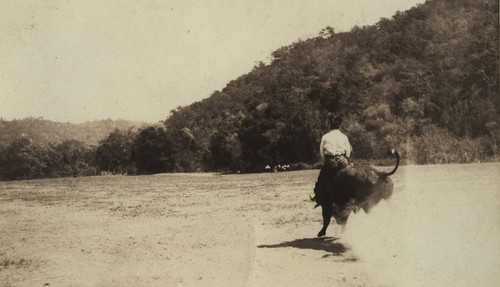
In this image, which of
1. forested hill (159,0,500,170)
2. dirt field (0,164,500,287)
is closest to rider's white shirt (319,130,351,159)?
dirt field (0,164,500,287)

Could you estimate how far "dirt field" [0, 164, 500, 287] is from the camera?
684 cm

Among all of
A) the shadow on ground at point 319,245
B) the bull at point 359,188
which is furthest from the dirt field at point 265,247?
the bull at point 359,188

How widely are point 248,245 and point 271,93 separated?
103ft

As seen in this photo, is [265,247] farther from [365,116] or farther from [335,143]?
[365,116]

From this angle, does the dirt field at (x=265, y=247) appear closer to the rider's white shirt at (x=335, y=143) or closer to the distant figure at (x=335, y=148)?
the distant figure at (x=335, y=148)

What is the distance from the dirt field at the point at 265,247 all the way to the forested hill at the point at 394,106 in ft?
44.4

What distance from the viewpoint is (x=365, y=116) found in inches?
1388

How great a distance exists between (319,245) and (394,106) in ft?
104

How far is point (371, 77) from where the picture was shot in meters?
46.0

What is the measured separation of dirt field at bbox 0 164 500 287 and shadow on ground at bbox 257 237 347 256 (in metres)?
0.02

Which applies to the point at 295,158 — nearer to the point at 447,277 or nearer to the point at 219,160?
the point at 219,160

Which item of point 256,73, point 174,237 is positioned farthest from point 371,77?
point 174,237

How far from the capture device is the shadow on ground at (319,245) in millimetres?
8453

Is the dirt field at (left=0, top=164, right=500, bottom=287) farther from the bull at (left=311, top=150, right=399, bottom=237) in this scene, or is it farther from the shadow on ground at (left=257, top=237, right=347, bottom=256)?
the bull at (left=311, top=150, right=399, bottom=237)
